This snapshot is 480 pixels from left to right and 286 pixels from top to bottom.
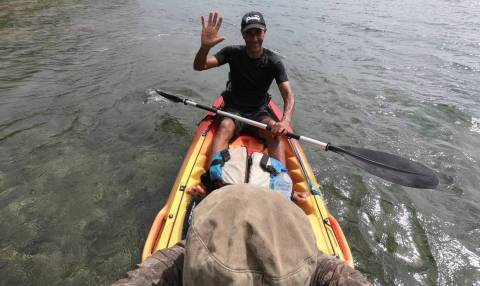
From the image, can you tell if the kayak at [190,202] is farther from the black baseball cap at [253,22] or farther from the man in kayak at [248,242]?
the man in kayak at [248,242]

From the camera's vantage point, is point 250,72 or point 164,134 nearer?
point 250,72

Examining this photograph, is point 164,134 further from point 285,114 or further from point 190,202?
point 190,202

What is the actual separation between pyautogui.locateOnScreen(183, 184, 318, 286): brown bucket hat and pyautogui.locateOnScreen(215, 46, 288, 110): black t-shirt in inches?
125

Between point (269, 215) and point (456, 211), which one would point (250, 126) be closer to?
point (456, 211)

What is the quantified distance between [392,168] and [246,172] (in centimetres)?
195

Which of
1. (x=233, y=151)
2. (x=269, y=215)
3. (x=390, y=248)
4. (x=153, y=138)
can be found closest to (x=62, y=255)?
(x=233, y=151)

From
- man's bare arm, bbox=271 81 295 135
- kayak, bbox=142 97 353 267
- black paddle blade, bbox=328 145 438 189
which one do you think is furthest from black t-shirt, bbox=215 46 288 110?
black paddle blade, bbox=328 145 438 189

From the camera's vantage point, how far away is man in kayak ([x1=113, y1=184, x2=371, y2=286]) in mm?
1124

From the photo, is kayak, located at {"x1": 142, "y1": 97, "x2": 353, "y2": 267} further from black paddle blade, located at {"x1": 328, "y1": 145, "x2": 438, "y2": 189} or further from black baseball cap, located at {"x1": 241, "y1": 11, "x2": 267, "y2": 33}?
black baseball cap, located at {"x1": 241, "y1": 11, "x2": 267, "y2": 33}

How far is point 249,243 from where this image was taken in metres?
1.16

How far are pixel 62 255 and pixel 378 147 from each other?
486cm

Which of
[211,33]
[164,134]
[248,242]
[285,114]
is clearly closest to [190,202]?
[285,114]

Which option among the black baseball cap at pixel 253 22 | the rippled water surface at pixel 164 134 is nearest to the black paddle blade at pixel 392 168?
the rippled water surface at pixel 164 134

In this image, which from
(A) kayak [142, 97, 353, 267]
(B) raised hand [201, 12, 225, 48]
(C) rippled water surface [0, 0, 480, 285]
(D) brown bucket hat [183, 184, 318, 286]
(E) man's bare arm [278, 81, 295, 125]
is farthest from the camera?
(E) man's bare arm [278, 81, 295, 125]
